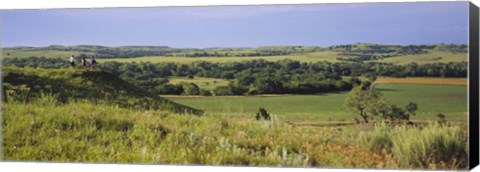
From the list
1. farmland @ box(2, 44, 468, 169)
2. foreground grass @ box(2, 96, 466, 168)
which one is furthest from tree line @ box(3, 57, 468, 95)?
foreground grass @ box(2, 96, 466, 168)

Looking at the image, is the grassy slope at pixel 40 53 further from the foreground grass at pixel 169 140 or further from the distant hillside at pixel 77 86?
the foreground grass at pixel 169 140

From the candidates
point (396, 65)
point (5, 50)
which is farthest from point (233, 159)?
point (5, 50)

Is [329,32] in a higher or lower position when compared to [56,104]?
higher

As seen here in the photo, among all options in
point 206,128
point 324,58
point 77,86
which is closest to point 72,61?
point 77,86

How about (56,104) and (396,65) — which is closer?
(396,65)

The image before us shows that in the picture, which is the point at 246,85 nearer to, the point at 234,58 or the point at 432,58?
the point at 234,58

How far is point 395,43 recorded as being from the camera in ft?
36.2

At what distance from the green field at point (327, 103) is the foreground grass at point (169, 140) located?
5.6 inches

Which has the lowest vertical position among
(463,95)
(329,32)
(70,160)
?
(70,160)

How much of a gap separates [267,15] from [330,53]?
36.3 inches

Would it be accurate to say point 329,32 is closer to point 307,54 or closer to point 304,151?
point 307,54

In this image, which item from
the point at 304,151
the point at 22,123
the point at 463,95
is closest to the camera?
the point at 463,95

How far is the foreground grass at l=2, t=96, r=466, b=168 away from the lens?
11.2 m

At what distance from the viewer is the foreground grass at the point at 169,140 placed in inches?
440
